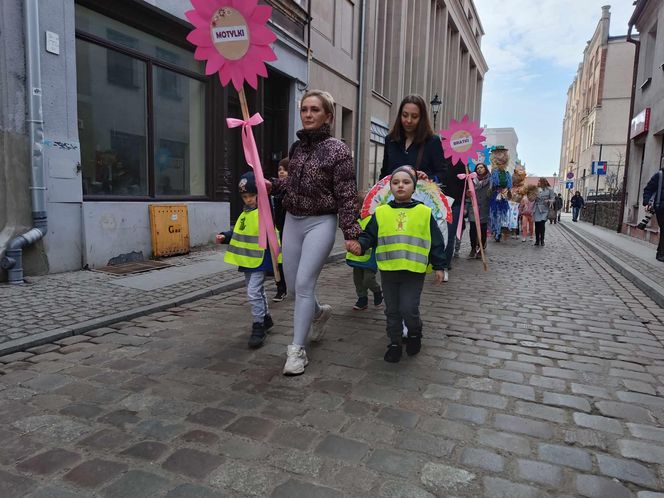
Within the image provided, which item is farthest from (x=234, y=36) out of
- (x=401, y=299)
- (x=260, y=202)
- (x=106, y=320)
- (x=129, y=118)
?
(x=129, y=118)

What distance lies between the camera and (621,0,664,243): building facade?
1448 cm

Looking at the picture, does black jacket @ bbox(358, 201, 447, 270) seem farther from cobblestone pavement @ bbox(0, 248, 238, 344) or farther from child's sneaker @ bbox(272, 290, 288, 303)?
cobblestone pavement @ bbox(0, 248, 238, 344)

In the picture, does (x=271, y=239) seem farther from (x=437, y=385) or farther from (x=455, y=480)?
(x=455, y=480)

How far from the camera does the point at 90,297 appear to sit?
545cm

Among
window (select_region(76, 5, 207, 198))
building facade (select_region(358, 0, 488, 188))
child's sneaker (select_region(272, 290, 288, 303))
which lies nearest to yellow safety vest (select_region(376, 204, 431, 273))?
child's sneaker (select_region(272, 290, 288, 303))

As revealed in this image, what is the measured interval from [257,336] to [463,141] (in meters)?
4.43

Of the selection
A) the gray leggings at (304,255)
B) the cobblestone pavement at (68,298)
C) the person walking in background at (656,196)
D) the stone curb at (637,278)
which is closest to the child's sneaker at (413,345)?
the gray leggings at (304,255)

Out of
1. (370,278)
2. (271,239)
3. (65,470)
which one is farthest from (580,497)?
(370,278)

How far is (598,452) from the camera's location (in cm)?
250

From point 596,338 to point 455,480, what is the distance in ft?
9.64

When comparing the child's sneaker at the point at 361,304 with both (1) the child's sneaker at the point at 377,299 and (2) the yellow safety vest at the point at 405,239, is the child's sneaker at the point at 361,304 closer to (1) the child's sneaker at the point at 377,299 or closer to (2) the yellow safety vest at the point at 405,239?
(1) the child's sneaker at the point at 377,299

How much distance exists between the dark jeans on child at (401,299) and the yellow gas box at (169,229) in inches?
207

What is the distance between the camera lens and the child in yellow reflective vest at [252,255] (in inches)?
164

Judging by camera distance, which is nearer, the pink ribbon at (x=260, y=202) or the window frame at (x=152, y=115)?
the pink ribbon at (x=260, y=202)
